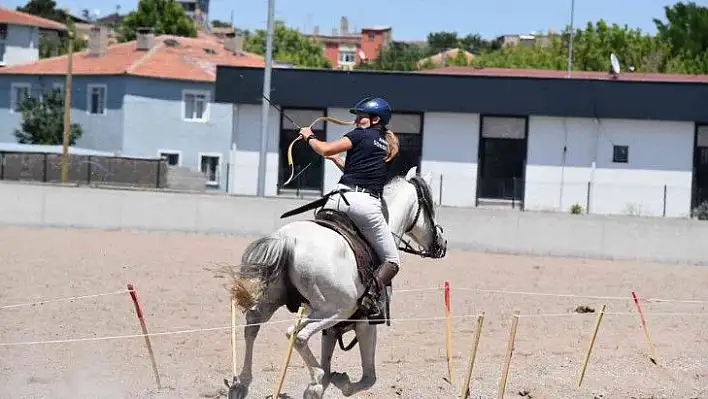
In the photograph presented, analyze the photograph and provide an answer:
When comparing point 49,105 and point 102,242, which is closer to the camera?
point 102,242

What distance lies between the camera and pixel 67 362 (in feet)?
37.2

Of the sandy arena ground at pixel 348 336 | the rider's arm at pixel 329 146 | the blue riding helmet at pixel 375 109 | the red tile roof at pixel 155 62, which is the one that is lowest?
the sandy arena ground at pixel 348 336

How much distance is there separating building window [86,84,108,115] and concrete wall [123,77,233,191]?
1.89 metres

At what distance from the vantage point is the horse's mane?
33.3 feet

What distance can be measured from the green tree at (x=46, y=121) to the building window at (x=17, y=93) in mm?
2987

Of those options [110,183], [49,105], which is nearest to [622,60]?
[49,105]

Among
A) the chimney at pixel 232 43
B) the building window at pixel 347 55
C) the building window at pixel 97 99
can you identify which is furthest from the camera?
the building window at pixel 347 55

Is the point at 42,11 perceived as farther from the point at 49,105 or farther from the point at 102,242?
the point at 102,242

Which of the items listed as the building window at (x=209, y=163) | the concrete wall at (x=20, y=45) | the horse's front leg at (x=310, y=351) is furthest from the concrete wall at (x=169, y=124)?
the horse's front leg at (x=310, y=351)

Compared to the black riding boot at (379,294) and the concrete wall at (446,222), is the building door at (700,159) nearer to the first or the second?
the concrete wall at (446,222)

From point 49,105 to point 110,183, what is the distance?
17576 millimetres

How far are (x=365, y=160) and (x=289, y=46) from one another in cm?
10036

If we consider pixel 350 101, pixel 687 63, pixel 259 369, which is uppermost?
pixel 687 63

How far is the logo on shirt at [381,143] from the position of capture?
9406 mm
